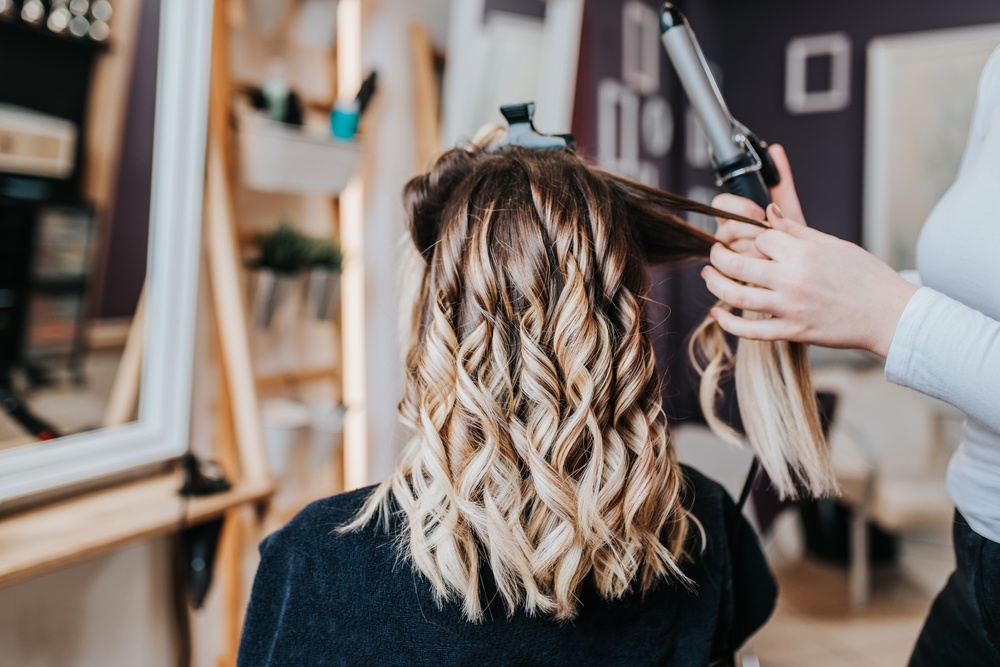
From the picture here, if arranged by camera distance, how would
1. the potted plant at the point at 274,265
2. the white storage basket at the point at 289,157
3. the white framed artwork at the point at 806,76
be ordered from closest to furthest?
the white storage basket at the point at 289,157
the potted plant at the point at 274,265
the white framed artwork at the point at 806,76

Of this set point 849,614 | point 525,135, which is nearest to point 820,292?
point 525,135

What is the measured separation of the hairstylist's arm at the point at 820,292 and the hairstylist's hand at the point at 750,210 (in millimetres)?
51

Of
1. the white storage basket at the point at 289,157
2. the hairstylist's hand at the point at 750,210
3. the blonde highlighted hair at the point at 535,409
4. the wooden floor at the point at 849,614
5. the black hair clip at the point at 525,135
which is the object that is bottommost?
the wooden floor at the point at 849,614

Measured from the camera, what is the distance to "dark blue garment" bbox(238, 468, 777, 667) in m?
0.67

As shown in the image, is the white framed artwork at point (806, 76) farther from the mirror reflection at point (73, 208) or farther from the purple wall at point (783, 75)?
the mirror reflection at point (73, 208)

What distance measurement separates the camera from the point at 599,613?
709 mm

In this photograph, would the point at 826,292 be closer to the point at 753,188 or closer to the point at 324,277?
the point at 753,188

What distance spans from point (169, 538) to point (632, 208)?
104 cm

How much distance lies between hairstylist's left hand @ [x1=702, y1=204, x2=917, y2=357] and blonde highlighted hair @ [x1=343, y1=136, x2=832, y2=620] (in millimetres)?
124

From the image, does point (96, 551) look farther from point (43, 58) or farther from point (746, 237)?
point (746, 237)

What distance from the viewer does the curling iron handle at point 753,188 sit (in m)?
0.79

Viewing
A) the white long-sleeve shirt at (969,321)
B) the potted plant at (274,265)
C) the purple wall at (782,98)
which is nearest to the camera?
→ the white long-sleeve shirt at (969,321)

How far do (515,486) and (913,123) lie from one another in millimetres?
2949

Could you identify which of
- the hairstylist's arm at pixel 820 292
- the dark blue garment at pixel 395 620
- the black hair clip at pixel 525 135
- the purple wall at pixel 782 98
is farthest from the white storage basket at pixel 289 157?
the purple wall at pixel 782 98
